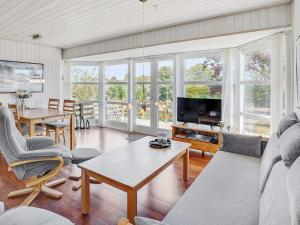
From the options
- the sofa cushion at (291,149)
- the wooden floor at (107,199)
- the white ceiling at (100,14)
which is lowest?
the wooden floor at (107,199)

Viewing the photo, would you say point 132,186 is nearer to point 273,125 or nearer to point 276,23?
point 273,125

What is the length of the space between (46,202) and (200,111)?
309 cm

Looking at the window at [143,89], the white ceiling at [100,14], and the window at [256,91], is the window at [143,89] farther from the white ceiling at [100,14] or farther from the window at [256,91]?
the window at [256,91]

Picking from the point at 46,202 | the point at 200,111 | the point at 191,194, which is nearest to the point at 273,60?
the point at 200,111

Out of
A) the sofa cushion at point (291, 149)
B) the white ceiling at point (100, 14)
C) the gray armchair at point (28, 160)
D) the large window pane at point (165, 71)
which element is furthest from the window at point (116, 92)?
the sofa cushion at point (291, 149)

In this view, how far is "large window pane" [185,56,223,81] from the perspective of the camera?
14.4 feet

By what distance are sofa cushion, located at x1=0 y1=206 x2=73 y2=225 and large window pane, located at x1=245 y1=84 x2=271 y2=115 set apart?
130 inches

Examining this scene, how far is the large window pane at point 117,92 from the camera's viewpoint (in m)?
6.20

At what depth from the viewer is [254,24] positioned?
294 cm

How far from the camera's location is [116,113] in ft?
21.3

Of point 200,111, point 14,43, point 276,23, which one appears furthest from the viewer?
point 14,43

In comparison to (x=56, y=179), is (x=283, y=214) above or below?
above

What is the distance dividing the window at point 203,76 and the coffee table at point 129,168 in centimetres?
225

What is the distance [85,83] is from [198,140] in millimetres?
4341
